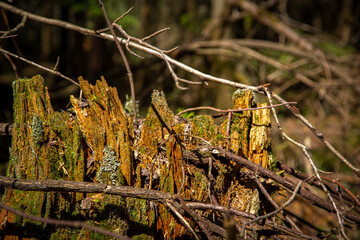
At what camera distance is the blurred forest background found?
441 centimetres

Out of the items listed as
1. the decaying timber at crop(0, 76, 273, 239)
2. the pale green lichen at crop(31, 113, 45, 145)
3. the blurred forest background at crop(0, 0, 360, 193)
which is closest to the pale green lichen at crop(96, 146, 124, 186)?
the decaying timber at crop(0, 76, 273, 239)

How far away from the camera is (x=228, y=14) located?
5852 mm

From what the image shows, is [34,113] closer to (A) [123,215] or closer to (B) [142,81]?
(A) [123,215]

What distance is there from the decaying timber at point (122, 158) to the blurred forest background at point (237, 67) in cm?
175

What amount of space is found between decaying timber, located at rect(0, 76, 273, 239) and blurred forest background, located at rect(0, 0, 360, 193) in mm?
1753

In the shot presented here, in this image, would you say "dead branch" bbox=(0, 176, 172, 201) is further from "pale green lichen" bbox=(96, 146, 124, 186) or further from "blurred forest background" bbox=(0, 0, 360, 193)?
"blurred forest background" bbox=(0, 0, 360, 193)

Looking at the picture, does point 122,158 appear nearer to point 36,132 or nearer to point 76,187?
point 76,187

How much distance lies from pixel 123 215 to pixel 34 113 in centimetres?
84

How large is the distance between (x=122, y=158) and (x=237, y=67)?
15.3 feet

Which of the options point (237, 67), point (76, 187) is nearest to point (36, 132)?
point (76, 187)

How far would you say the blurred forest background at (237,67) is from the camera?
4.41 m

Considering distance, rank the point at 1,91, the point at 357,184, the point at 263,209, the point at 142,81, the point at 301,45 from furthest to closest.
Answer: the point at 142,81 → the point at 1,91 → the point at 301,45 → the point at 357,184 → the point at 263,209

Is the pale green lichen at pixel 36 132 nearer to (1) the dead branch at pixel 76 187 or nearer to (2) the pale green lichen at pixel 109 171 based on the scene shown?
(1) the dead branch at pixel 76 187

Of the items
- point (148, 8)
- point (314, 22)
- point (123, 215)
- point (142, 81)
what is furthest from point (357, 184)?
point (314, 22)
